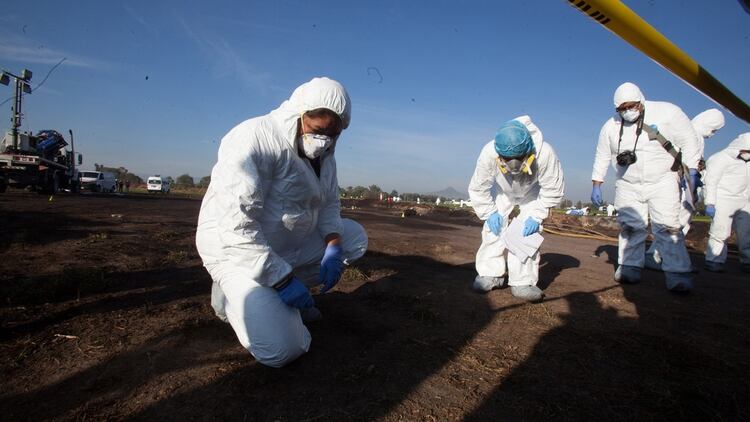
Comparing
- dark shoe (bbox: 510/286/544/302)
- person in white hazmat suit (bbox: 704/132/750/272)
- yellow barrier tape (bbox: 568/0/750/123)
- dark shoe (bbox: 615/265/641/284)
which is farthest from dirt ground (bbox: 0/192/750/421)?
person in white hazmat suit (bbox: 704/132/750/272)

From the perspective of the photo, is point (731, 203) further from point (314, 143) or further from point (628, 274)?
point (314, 143)

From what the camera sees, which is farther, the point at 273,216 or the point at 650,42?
the point at 273,216

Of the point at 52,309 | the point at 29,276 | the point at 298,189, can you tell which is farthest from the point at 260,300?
the point at 29,276

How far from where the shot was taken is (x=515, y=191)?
4.24 m

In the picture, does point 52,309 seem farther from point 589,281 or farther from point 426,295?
point 589,281

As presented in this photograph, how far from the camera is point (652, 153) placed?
447 centimetres

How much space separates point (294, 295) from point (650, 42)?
2.10 m

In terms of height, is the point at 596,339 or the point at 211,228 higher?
the point at 211,228

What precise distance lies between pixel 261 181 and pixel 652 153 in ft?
15.1

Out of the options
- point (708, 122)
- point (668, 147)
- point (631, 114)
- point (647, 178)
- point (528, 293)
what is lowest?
point (528, 293)

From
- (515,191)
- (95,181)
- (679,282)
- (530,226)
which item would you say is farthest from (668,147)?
(95,181)

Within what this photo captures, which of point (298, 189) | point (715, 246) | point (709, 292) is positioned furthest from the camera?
point (715, 246)

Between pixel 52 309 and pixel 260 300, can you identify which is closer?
pixel 260 300

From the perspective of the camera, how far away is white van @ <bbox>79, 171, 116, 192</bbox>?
2848 cm
